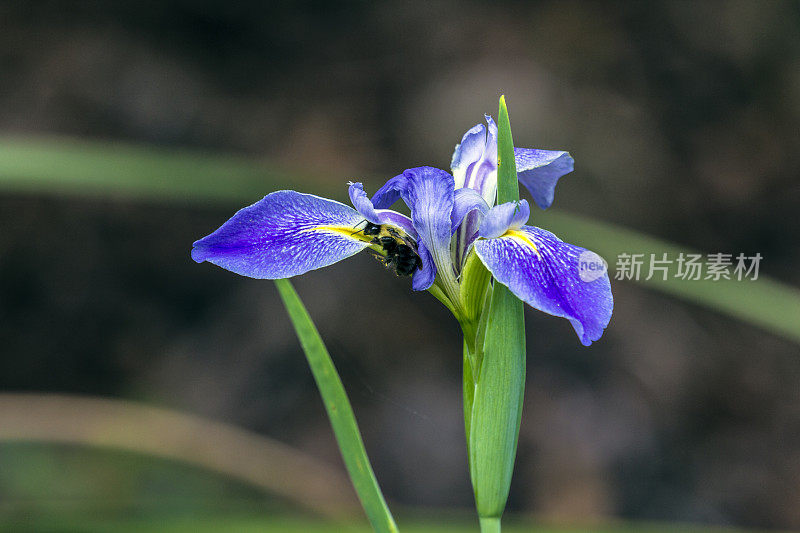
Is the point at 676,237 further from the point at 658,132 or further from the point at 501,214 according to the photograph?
the point at 501,214

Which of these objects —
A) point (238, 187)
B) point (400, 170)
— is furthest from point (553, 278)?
point (400, 170)

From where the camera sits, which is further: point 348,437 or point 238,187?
point 238,187

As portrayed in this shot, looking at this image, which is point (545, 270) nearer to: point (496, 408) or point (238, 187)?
point (496, 408)

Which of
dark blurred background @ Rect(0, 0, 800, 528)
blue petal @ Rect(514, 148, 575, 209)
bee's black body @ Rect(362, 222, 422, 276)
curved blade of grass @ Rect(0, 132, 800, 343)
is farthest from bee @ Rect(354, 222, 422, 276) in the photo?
dark blurred background @ Rect(0, 0, 800, 528)

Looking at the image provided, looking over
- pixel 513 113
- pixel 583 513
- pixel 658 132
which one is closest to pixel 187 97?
pixel 513 113

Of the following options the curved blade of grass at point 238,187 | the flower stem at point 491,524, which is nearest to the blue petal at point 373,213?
the flower stem at point 491,524

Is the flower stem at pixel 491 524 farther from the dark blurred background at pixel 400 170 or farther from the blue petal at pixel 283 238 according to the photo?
the dark blurred background at pixel 400 170
